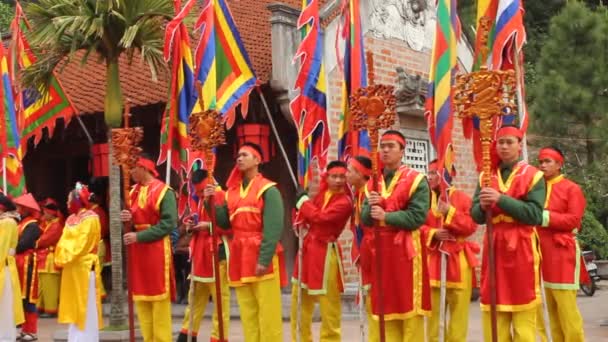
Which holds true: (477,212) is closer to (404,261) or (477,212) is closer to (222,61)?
(404,261)

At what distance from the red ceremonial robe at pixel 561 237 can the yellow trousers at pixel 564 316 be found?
0.27 ft

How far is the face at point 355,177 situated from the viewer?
318 inches

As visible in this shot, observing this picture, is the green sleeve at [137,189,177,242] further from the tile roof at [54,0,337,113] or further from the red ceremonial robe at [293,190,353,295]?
the tile roof at [54,0,337,113]

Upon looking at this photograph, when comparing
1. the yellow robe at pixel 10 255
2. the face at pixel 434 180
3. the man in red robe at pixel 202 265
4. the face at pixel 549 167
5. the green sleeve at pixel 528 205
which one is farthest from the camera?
the yellow robe at pixel 10 255

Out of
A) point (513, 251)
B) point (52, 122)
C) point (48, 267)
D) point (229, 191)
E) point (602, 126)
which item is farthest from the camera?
point (602, 126)

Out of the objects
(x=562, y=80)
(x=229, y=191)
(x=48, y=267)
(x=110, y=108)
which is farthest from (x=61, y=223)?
(x=562, y=80)

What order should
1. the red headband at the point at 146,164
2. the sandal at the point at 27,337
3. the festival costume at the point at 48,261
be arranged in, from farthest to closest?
the festival costume at the point at 48,261, the sandal at the point at 27,337, the red headband at the point at 146,164

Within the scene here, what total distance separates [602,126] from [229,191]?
12977mm

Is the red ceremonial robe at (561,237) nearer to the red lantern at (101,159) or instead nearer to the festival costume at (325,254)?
the festival costume at (325,254)

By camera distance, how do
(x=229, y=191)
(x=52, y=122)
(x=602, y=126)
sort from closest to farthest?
(x=229, y=191)
(x=52, y=122)
(x=602, y=126)

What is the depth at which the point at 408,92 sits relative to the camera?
45.2 ft

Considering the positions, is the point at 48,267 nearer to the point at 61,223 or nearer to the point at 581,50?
the point at 61,223

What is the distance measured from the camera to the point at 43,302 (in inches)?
524

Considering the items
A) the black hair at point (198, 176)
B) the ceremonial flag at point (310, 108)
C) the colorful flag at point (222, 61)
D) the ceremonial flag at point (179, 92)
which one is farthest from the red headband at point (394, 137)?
the ceremonial flag at point (179, 92)
